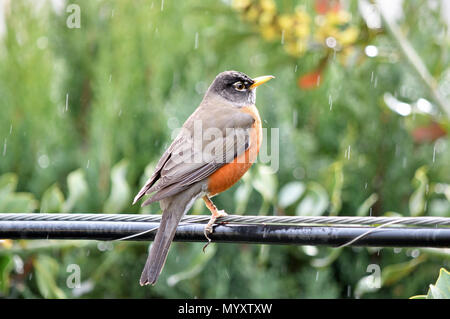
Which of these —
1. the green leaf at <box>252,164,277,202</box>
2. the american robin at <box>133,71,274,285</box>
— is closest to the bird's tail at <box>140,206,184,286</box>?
the american robin at <box>133,71,274,285</box>

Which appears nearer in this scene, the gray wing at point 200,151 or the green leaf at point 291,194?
the gray wing at point 200,151

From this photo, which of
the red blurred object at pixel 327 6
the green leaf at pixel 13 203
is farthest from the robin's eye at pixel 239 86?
the green leaf at pixel 13 203

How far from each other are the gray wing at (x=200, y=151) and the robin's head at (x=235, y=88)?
34 centimetres

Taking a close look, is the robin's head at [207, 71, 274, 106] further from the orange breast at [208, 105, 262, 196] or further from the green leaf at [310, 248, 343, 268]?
the green leaf at [310, 248, 343, 268]

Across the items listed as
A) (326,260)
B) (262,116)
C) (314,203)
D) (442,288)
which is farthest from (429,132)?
(442,288)

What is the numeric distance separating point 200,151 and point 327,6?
1.16m

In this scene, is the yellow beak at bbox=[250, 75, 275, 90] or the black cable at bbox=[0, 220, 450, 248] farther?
the yellow beak at bbox=[250, 75, 275, 90]

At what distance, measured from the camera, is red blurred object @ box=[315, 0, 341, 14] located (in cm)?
357

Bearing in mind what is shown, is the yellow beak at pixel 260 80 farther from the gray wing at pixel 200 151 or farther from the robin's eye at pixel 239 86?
the gray wing at pixel 200 151

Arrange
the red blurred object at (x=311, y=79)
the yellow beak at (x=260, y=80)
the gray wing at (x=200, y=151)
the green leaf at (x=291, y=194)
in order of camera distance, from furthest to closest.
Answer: the yellow beak at (x=260, y=80), the red blurred object at (x=311, y=79), the green leaf at (x=291, y=194), the gray wing at (x=200, y=151)

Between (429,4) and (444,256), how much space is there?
98.2 inches

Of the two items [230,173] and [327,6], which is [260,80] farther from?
[230,173]

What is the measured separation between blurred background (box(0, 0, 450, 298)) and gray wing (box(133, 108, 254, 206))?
0.79ft

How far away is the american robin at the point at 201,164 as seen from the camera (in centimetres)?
260
